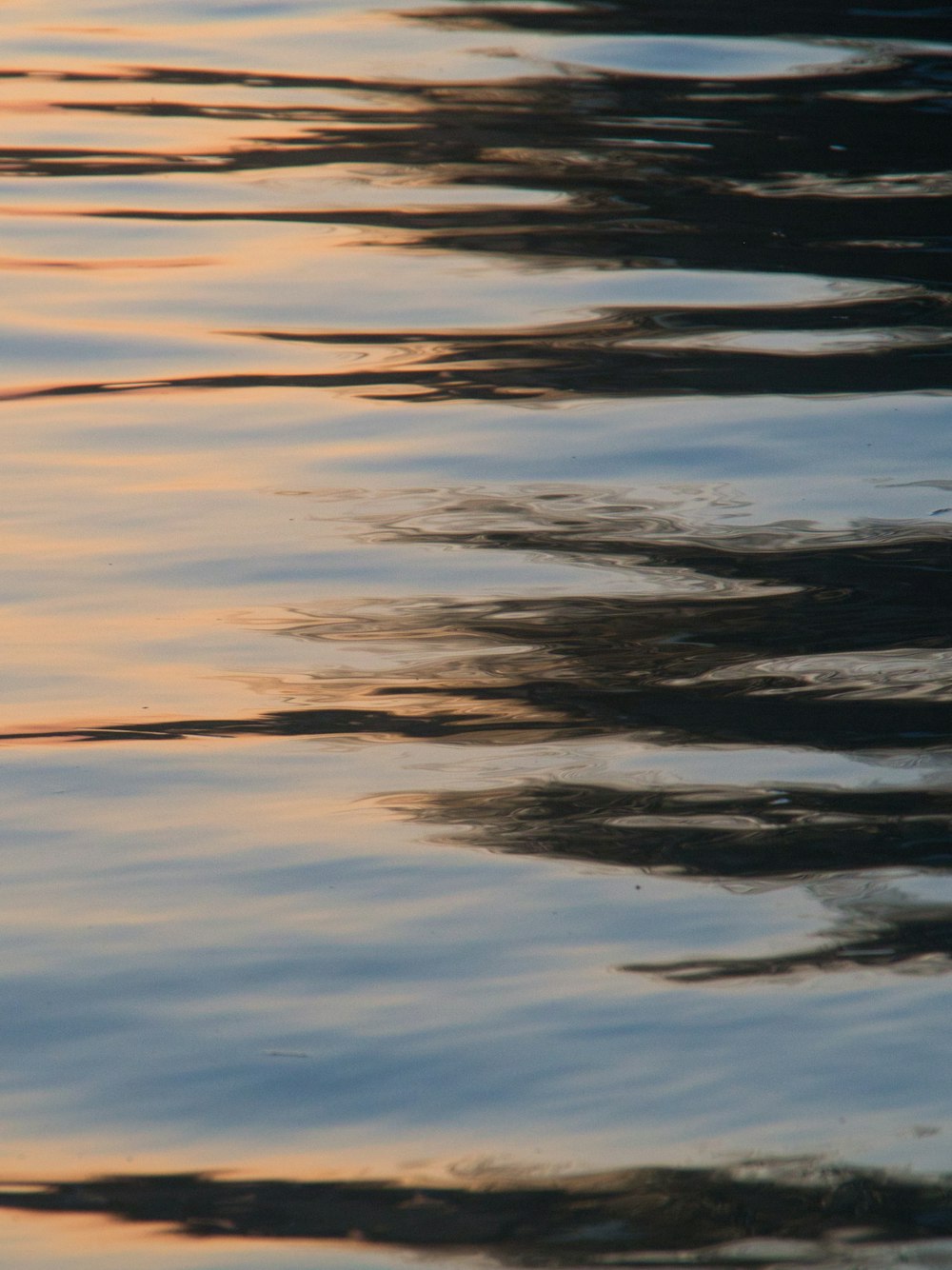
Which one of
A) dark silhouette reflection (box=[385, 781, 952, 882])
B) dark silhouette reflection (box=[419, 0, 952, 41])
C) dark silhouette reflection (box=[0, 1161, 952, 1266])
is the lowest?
dark silhouette reflection (box=[0, 1161, 952, 1266])

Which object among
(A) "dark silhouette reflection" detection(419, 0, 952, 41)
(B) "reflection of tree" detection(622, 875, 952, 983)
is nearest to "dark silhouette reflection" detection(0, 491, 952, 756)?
(B) "reflection of tree" detection(622, 875, 952, 983)

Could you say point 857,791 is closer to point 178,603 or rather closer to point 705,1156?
point 705,1156

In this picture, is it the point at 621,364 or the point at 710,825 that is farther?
the point at 621,364

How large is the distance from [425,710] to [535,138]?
1986 millimetres

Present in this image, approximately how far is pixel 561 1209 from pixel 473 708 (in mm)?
604

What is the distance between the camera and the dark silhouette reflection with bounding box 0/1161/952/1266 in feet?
3.48

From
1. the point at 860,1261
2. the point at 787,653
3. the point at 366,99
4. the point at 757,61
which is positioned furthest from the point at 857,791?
the point at 757,61

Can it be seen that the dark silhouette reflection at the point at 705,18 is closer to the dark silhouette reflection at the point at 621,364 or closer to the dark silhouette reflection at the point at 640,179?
the dark silhouette reflection at the point at 640,179

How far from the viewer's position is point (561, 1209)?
108 centimetres

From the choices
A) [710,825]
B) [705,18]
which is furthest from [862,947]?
[705,18]

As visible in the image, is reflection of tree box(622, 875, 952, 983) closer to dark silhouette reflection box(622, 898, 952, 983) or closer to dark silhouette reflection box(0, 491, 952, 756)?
dark silhouette reflection box(622, 898, 952, 983)

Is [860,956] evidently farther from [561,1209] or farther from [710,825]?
[561,1209]

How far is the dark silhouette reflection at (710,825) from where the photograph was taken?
4.60 feet

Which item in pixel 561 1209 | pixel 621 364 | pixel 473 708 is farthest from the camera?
pixel 621 364
